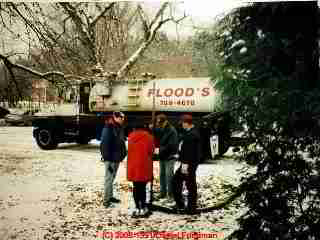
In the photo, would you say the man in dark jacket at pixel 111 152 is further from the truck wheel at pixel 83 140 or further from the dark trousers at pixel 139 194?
the truck wheel at pixel 83 140

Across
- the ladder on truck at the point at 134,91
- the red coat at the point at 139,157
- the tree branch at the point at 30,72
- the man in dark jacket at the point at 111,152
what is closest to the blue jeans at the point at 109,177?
the man in dark jacket at the point at 111,152

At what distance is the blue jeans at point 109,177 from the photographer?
3463mm

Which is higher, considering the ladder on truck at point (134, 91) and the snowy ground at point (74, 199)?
the ladder on truck at point (134, 91)

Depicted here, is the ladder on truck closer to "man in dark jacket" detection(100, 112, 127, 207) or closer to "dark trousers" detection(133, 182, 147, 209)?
"man in dark jacket" detection(100, 112, 127, 207)

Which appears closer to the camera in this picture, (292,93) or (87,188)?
(292,93)

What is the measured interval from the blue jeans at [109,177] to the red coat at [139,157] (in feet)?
0.62

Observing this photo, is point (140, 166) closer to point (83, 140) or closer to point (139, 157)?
point (139, 157)

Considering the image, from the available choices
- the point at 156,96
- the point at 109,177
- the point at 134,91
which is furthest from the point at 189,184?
the point at 134,91

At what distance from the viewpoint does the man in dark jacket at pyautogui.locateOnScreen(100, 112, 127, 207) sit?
3.47m

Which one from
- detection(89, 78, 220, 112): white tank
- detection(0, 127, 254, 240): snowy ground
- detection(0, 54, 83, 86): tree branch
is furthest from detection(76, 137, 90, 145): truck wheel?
detection(0, 54, 83, 86): tree branch

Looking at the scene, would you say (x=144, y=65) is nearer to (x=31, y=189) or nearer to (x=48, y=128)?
(x=48, y=128)

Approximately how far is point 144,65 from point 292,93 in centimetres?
165

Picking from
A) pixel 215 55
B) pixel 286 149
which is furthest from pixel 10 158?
pixel 286 149

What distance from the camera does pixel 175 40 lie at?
3529mm
